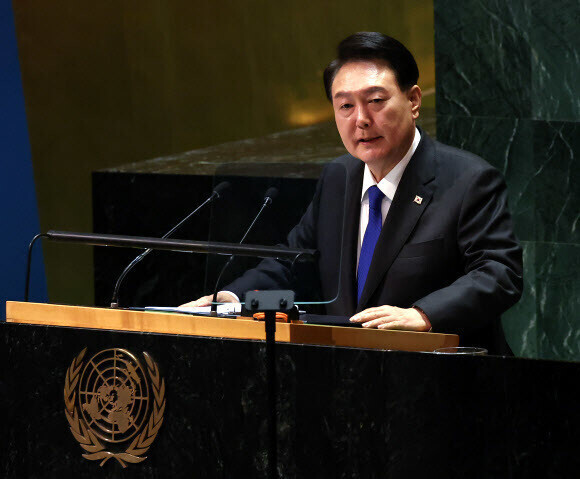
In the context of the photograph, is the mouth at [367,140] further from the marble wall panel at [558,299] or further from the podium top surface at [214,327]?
the marble wall panel at [558,299]

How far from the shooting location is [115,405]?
7.20 feet

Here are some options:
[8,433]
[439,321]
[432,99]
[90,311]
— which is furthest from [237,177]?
[432,99]

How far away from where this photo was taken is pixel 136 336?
2197mm

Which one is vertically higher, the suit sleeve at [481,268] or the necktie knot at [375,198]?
the necktie knot at [375,198]

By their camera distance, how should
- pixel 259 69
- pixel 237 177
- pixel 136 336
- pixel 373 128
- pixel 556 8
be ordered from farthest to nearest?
1. pixel 259 69
2. pixel 556 8
3. pixel 373 128
4. pixel 237 177
5. pixel 136 336

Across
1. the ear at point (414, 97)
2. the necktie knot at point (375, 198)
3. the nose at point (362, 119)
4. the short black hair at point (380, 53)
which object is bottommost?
the necktie knot at point (375, 198)

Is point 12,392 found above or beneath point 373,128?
beneath

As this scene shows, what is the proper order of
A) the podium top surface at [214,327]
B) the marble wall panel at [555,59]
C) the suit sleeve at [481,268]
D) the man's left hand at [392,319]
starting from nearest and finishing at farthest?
the podium top surface at [214,327]
the man's left hand at [392,319]
the suit sleeve at [481,268]
the marble wall panel at [555,59]

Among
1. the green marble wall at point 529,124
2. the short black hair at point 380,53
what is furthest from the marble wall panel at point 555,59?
the short black hair at point 380,53

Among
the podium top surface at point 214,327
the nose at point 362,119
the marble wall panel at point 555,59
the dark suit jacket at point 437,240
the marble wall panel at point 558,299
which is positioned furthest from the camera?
the marble wall panel at point 558,299

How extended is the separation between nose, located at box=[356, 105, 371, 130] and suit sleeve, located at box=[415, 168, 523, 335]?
0.34 meters

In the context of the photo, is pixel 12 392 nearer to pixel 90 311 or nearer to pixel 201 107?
pixel 90 311

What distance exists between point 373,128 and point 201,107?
220 cm

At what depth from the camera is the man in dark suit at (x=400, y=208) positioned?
9.21 ft
